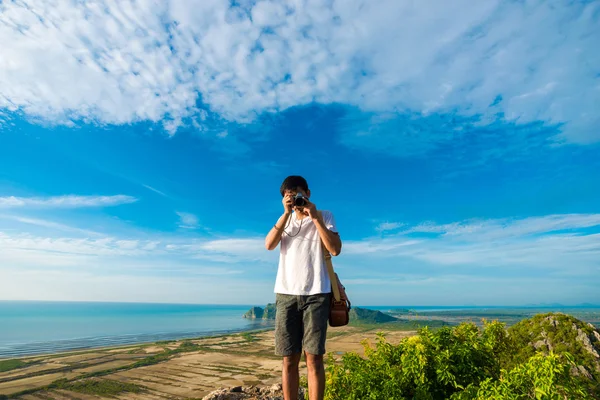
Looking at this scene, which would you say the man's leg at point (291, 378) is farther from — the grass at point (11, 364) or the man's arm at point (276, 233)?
the grass at point (11, 364)

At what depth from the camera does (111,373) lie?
61.9 metres

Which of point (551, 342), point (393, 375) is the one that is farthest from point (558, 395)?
point (551, 342)

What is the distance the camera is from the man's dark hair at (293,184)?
135 inches

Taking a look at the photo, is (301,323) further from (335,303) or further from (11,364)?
(11,364)

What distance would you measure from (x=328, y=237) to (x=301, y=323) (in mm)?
900

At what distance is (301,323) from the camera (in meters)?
3.33

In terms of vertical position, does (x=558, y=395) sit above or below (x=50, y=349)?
above

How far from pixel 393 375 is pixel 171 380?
65.1m

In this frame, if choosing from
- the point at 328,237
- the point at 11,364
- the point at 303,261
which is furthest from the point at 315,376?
the point at 11,364

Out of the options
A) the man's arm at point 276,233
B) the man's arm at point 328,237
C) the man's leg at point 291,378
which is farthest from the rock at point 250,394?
the man's arm at point 328,237

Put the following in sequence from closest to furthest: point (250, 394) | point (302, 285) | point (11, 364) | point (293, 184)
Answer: point (302, 285)
point (293, 184)
point (250, 394)
point (11, 364)

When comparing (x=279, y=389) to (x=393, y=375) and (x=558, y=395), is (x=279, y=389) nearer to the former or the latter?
(x=393, y=375)

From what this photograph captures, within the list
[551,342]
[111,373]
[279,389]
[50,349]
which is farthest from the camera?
[50,349]

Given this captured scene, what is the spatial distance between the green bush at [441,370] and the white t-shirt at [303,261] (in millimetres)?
1704
